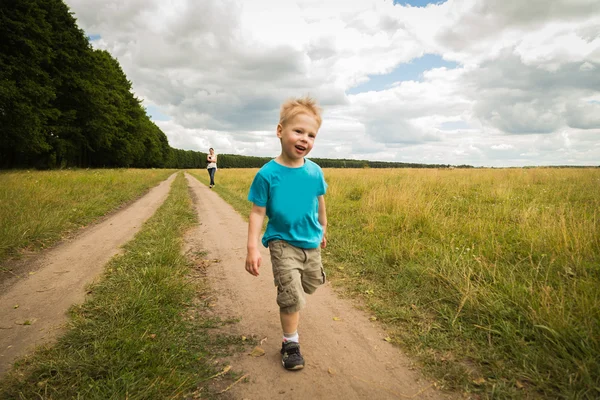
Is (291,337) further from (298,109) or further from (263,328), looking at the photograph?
(298,109)

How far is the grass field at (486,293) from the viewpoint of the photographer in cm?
213

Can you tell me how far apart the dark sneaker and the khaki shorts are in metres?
0.29

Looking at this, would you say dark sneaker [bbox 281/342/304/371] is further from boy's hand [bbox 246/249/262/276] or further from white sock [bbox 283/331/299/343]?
boy's hand [bbox 246/249/262/276]

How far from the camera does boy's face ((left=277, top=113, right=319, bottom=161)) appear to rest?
2.21 metres

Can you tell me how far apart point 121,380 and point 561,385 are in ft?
9.85

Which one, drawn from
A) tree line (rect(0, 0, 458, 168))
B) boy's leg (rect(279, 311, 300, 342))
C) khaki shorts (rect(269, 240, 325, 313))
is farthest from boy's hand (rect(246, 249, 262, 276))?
tree line (rect(0, 0, 458, 168))

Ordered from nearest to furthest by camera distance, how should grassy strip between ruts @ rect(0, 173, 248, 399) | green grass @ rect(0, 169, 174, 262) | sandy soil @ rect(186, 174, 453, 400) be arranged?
grassy strip between ruts @ rect(0, 173, 248, 399) < sandy soil @ rect(186, 174, 453, 400) < green grass @ rect(0, 169, 174, 262)

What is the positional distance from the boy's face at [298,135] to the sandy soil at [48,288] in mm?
2698

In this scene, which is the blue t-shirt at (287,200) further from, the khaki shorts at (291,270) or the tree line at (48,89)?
the tree line at (48,89)

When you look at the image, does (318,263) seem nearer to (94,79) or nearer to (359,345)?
(359,345)

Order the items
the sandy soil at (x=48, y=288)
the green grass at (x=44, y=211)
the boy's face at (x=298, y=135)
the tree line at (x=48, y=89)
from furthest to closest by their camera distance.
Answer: the tree line at (x=48, y=89)
the green grass at (x=44, y=211)
the sandy soil at (x=48, y=288)
the boy's face at (x=298, y=135)

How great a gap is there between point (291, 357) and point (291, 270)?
684 millimetres

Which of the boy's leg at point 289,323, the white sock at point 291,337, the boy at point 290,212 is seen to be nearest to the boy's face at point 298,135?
the boy at point 290,212

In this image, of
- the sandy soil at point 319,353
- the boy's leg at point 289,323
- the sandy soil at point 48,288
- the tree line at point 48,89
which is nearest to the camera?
the sandy soil at point 319,353
